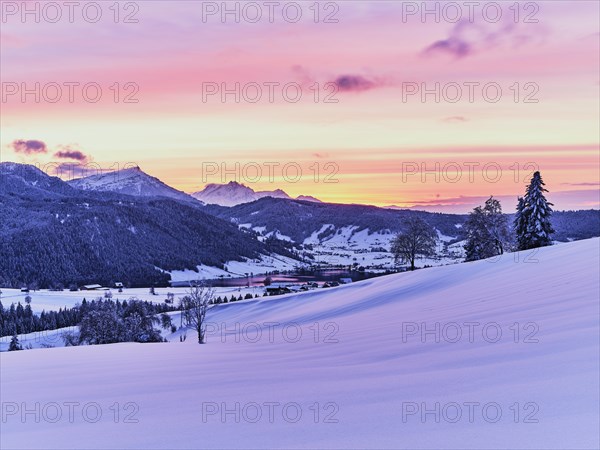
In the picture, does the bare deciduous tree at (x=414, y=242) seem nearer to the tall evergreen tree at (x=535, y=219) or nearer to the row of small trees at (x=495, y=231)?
the row of small trees at (x=495, y=231)

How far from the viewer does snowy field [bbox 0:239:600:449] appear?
14.5ft

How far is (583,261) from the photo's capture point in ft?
45.9

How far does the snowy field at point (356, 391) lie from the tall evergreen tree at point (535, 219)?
30598 mm

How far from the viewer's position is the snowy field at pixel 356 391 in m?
4.43

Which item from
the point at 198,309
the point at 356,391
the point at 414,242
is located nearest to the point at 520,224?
the point at 414,242

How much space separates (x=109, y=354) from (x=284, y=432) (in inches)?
309

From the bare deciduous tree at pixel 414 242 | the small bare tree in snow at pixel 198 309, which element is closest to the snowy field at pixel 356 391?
the small bare tree in snow at pixel 198 309

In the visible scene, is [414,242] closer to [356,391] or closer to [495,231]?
[495,231]

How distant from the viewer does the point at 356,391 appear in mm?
5766

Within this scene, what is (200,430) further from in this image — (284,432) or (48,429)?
(48,429)

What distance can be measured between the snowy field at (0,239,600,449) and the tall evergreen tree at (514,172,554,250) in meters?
30.6

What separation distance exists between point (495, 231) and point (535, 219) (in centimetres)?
410

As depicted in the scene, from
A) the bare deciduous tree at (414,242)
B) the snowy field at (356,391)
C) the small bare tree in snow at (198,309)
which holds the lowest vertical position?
the small bare tree in snow at (198,309)

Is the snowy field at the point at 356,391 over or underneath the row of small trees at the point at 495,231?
underneath
